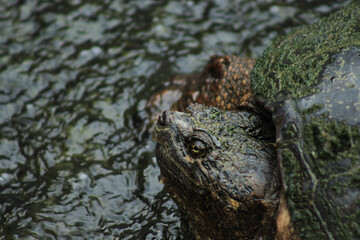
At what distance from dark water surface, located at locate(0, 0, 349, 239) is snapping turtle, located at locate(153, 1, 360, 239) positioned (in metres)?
0.64

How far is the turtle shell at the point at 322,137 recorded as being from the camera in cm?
181

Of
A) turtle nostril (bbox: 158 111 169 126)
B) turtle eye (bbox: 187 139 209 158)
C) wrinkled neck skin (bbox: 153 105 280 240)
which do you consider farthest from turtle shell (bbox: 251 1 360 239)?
turtle nostril (bbox: 158 111 169 126)

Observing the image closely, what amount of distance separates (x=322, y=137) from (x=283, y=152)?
0.20 metres

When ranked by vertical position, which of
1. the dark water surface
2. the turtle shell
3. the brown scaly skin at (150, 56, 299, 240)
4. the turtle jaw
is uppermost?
the turtle shell

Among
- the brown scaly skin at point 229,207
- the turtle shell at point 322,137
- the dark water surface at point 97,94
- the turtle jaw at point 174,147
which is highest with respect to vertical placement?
the turtle shell at point 322,137

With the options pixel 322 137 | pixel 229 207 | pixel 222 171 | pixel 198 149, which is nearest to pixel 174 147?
pixel 198 149

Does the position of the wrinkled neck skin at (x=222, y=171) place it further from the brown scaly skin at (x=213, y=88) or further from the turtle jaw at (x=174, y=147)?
the brown scaly skin at (x=213, y=88)

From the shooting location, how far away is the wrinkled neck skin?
2.04m

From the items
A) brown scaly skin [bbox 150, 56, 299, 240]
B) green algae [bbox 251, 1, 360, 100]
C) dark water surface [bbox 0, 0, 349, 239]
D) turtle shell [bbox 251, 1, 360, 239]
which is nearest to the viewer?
turtle shell [bbox 251, 1, 360, 239]

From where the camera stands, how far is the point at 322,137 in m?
1.90

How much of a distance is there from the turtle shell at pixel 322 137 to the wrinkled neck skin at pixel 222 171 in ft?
0.51

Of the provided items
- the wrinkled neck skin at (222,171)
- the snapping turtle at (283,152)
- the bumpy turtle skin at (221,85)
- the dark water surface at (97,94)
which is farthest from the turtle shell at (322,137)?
the dark water surface at (97,94)

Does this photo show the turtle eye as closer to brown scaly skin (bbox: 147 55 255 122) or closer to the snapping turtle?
the snapping turtle

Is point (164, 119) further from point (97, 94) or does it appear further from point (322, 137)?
point (97, 94)
